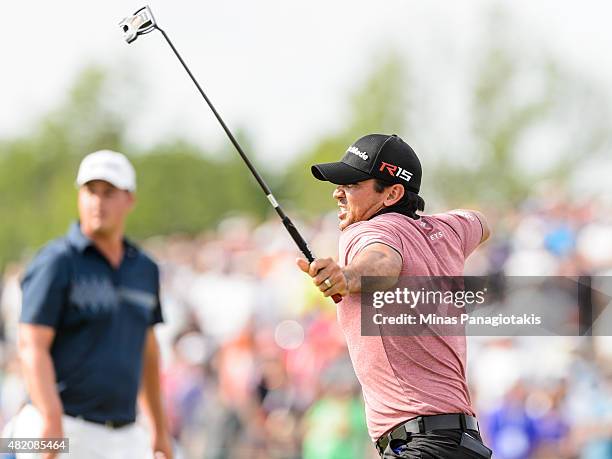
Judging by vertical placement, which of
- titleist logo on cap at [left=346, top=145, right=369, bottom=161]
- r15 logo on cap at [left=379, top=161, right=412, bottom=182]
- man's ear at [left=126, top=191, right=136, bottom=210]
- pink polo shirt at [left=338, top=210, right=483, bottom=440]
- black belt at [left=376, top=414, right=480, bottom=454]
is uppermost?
man's ear at [left=126, top=191, right=136, bottom=210]

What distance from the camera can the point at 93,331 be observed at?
295 inches

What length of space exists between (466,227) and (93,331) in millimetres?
2460

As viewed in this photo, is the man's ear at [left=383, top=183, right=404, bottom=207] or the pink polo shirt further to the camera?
the man's ear at [left=383, top=183, right=404, bottom=207]

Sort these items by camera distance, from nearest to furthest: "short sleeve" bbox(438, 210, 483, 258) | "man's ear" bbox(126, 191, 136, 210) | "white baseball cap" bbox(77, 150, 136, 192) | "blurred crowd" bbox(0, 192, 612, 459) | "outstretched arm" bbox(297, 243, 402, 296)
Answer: "outstretched arm" bbox(297, 243, 402, 296) < "short sleeve" bbox(438, 210, 483, 258) < "white baseball cap" bbox(77, 150, 136, 192) < "man's ear" bbox(126, 191, 136, 210) < "blurred crowd" bbox(0, 192, 612, 459)

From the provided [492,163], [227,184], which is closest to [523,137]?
[492,163]

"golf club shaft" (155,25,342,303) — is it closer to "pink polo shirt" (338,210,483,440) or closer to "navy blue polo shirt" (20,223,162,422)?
"pink polo shirt" (338,210,483,440)

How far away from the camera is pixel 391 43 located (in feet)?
177

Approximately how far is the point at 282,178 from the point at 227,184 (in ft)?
33.0

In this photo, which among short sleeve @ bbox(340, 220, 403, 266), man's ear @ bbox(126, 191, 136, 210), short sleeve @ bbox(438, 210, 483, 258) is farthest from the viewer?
man's ear @ bbox(126, 191, 136, 210)

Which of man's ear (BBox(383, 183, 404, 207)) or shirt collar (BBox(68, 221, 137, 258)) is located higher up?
shirt collar (BBox(68, 221, 137, 258))

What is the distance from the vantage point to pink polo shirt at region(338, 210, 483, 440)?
17.7ft

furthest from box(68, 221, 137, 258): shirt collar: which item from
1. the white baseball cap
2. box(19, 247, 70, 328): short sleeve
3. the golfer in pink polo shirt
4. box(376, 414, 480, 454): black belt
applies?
box(376, 414, 480, 454): black belt

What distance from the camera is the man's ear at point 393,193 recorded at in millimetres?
5648

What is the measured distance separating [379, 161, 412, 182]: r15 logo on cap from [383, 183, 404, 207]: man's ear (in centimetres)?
4
